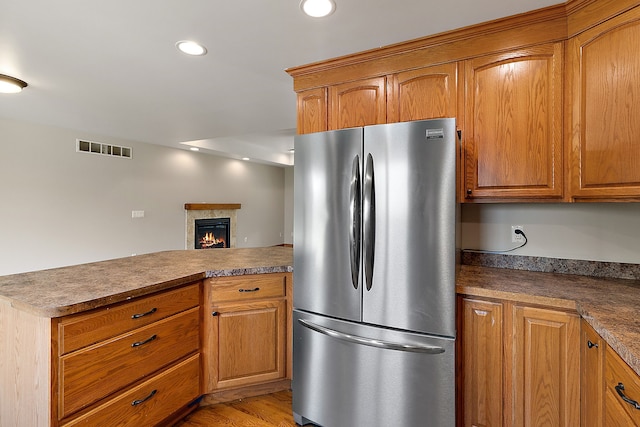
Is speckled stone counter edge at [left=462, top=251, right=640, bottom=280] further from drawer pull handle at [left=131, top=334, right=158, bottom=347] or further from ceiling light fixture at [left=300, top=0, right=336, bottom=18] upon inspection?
drawer pull handle at [left=131, top=334, right=158, bottom=347]

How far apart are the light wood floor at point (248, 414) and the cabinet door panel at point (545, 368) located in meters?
1.31

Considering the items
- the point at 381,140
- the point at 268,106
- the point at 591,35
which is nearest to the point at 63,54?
the point at 268,106

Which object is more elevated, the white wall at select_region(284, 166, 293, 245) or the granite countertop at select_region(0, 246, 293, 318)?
the white wall at select_region(284, 166, 293, 245)

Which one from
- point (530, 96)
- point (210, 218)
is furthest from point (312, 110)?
point (210, 218)

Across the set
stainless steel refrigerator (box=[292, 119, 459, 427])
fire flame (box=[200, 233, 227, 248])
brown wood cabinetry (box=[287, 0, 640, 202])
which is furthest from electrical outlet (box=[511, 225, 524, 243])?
fire flame (box=[200, 233, 227, 248])

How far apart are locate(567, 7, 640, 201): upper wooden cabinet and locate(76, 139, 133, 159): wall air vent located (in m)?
5.63

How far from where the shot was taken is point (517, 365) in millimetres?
1530

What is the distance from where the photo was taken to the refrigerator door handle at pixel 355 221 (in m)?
1.71

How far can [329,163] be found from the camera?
1805mm

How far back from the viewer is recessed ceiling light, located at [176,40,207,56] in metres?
1.92

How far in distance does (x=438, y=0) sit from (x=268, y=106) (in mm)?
2091

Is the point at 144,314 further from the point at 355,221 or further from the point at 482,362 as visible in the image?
the point at 482,362

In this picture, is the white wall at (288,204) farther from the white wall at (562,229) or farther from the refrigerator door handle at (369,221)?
the refrigerator door handle at (369,221)

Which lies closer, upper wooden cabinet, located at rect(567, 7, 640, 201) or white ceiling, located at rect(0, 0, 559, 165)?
upper wooden cabinet, located at rect(567, 7, 640, 201)
